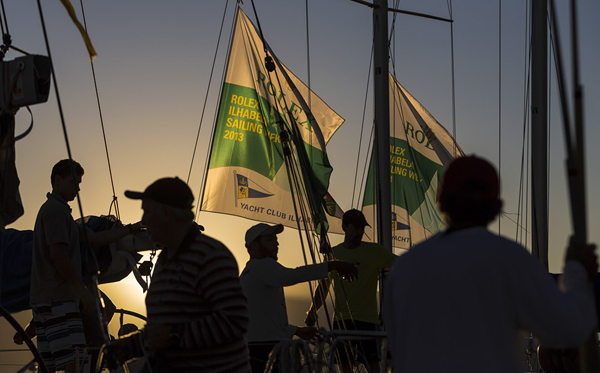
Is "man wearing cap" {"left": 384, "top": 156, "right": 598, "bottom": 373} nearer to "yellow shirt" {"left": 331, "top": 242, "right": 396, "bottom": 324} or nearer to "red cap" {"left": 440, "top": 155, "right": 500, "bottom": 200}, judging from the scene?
"red cap" {"left": 440, "top": 155, "right": 500, "bottom": 200}

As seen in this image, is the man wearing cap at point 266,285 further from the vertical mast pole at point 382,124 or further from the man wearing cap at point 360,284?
the vertical mast pole at point 382,124

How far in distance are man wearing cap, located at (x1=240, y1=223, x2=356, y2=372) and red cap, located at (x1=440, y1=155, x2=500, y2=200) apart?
2.33 m

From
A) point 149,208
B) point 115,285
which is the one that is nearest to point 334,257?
point 115,285

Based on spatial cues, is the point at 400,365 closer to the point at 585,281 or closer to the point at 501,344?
the point at 501,344

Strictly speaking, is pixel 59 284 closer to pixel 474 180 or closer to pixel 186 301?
pixel 186 301

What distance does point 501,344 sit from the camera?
1.97 m

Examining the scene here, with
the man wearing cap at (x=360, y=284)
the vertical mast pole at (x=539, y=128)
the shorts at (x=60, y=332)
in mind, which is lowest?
the shorts at (x=60, y=332)

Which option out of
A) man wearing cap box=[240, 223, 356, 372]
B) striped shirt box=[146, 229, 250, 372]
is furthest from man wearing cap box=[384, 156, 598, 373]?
man wearing cap box=[240, 223, 356, 372]

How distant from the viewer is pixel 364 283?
628 centimetres

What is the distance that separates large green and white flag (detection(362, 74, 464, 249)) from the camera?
54.9 feet

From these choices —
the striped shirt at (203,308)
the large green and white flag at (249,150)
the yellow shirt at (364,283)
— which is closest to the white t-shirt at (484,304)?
the striped shirt at (203,308)

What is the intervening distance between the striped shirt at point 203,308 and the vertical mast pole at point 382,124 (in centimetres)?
590

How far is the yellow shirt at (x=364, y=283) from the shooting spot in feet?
20.5

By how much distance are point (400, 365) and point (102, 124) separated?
12.4ft
